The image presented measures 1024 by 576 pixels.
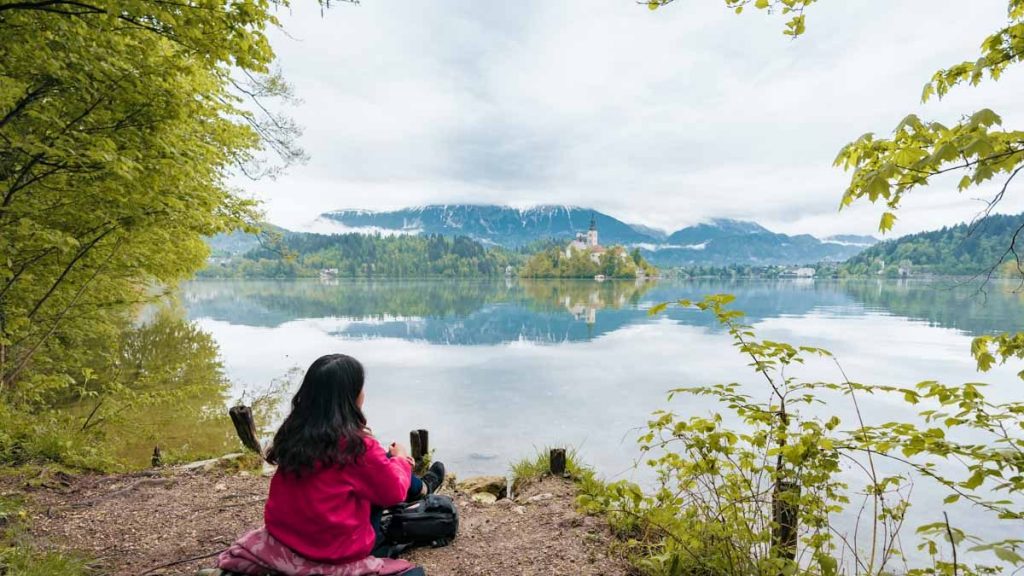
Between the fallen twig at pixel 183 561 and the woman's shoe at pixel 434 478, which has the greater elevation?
the woman's shoe at pixel 434 478

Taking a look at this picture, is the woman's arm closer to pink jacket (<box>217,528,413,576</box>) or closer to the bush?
pink jacket (<box>217,528,413,576</box>)

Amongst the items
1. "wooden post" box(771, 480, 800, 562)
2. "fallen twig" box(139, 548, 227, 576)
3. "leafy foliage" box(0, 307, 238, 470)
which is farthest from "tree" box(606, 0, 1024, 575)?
"leafy foliage" box(0, 307, 238, 470)

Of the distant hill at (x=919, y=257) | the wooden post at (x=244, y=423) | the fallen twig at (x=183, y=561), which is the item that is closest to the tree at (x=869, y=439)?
the fallen twig at (x=183, y=561)

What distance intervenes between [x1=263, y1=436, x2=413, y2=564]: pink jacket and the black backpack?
4.53ft

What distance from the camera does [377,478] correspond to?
3275 millimetres

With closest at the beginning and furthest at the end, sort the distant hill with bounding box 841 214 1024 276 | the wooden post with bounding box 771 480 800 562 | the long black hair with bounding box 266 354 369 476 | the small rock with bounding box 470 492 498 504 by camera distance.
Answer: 1. the long black hair with bounding box 266 354 369 476
2. the wooden post with bounding box 771 480 800 562
3. the small rock with bounding box 470 492 498 504
4. the distant hill with bounding box 841 214 1024 276

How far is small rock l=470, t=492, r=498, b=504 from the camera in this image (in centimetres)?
647

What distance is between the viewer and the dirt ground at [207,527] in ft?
14.2

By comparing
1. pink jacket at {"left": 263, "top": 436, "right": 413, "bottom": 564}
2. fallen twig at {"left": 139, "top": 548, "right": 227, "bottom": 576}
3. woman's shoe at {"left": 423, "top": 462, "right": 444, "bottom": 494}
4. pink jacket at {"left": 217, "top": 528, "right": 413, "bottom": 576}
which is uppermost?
pink jacket at {"left": 263, "top": 436, "right": 413, "bottom": 564}

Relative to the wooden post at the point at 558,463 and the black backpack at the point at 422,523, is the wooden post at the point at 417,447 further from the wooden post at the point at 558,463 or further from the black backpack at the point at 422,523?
the black backpack at the point at 422,523

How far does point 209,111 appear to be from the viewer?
19.1 feet

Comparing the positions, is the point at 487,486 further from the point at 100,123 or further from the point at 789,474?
the point at 100,123

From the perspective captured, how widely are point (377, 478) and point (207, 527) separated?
3.11m

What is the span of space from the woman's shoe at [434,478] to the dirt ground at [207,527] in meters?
0.62
